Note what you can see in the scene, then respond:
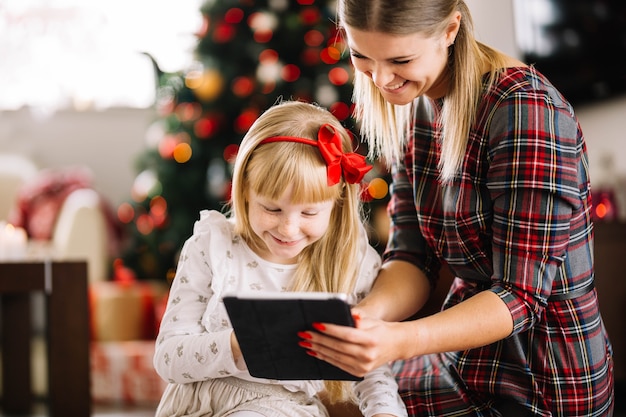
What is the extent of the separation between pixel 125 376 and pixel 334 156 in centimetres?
229

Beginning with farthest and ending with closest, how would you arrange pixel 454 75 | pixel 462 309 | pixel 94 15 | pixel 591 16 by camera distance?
pixel 94 15
pixel 591 16
pixel 454 75
pixel 462 309

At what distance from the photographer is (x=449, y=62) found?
1310 millimetres

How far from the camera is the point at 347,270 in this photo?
1381mm

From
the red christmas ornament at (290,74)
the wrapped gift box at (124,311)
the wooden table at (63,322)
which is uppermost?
the red christmas ornament at (290,74)

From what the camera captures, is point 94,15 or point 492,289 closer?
point 492,289

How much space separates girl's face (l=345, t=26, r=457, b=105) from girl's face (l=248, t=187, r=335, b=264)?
0.76ft

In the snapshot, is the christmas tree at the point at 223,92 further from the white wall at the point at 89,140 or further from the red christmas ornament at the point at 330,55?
the white wall at the point at 89,140

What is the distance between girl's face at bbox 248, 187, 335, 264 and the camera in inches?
50.4

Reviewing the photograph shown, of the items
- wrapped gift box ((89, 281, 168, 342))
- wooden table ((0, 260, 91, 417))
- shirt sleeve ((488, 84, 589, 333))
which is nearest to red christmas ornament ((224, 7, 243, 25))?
wrapped gift box ((89, 281, 168, 342))

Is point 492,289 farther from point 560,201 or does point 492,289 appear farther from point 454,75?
point 454,75

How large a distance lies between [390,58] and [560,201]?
0.35m

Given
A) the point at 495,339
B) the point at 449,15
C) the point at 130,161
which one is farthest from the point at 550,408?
the point at 130,161

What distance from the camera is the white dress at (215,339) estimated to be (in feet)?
4.09

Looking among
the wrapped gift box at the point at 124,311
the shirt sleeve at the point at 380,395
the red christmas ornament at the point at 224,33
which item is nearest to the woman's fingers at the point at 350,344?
the shirt sleeve at the point at 380,395
